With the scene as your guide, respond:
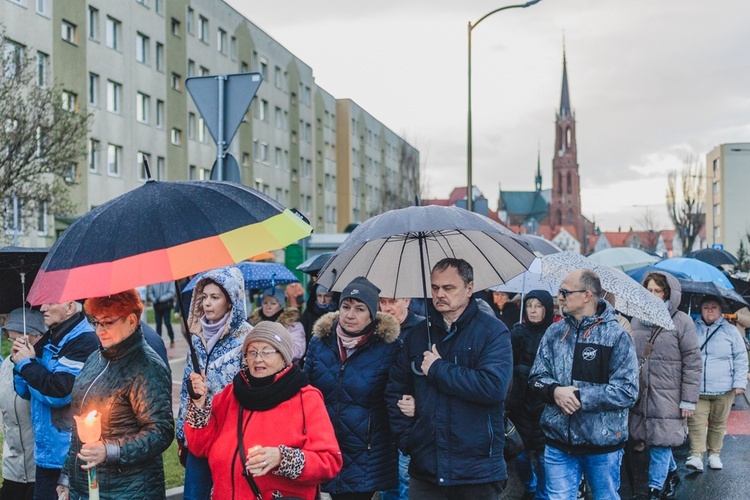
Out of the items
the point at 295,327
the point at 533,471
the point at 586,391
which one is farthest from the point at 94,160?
the point at 586,391

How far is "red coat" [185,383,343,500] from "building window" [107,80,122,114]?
35.9 m

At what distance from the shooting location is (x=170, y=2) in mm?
43719

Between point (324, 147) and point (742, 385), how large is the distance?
2510 inches

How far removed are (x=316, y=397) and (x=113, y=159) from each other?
3637cm

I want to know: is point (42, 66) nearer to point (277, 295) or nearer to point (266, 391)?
point (277, 295)

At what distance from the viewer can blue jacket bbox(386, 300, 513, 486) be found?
4602 mm

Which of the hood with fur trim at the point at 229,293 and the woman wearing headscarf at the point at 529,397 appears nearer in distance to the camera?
the hood with fur trim at the point at 229,293

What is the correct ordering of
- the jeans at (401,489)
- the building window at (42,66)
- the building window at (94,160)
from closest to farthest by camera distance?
1. the jeans at (401,489)
2. the building window at (42,66)
3. the building window at (94,160)

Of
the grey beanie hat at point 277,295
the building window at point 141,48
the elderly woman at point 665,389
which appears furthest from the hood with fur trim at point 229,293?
the building window at point 141,48

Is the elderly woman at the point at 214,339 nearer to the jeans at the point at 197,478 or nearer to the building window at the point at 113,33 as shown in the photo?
the jeans at the point at 197,478

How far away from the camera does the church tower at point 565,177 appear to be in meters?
138

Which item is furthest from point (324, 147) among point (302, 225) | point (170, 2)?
point (302, 225)

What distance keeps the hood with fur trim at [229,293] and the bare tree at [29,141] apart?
1688 centimetres

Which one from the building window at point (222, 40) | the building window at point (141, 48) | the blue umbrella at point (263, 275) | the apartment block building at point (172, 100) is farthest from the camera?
the building window at point (222, 40)
